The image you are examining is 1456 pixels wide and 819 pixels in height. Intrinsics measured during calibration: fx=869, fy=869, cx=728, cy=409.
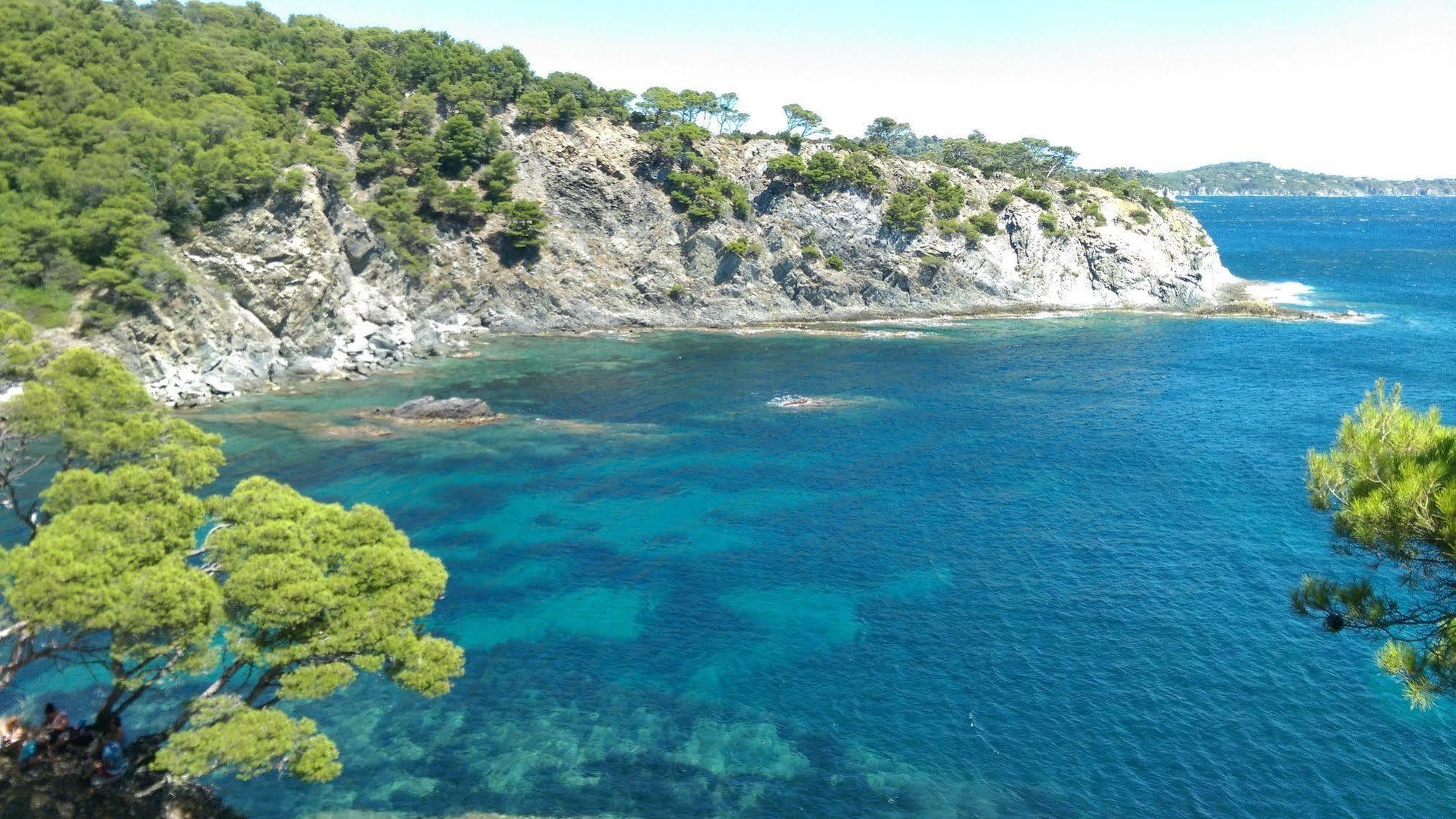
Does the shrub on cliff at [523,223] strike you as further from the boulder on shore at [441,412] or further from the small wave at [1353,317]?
the small wave at [1353,317]

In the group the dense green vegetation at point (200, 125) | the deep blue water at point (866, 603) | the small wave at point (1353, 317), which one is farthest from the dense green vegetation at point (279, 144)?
the small wave at point (1353, 317)

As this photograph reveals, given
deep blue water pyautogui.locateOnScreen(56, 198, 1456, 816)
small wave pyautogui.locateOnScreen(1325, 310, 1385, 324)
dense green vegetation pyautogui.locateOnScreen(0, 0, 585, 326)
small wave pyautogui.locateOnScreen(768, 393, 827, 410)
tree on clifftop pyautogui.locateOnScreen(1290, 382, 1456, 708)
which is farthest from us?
small wave pyautogui.locateOnScreen(1325, 310, 1385, 324)

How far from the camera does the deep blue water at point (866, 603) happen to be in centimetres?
2866

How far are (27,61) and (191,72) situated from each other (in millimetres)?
17314

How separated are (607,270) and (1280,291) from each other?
10937cm

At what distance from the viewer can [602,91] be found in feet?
434

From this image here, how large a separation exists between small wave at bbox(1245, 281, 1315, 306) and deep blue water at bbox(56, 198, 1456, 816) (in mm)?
54228

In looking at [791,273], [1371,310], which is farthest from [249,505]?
[1371,310]

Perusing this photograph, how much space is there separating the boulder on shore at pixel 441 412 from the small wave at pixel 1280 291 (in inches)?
4681

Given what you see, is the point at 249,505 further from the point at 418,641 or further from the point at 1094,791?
the point at 1094,791

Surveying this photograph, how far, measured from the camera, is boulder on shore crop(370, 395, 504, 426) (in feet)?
226

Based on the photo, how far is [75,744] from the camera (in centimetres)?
2369

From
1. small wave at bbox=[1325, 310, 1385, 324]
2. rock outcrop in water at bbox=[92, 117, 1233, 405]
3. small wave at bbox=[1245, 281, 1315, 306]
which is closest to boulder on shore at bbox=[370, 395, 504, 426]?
rock outcrop in water at bbox=[92, 117, 1233, 405]

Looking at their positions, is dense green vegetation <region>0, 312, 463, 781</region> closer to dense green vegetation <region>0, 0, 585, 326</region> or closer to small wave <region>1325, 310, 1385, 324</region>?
dense green vegetation <region>0, 0, 585, 326</region>
